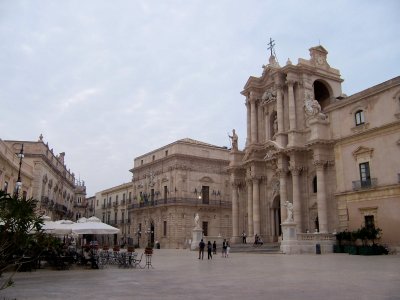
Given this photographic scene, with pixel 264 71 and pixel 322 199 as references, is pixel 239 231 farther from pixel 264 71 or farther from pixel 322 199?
pixel 264 71

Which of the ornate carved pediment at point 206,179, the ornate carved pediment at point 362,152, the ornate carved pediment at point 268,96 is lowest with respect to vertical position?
the ornate carved pediment at point 362,152

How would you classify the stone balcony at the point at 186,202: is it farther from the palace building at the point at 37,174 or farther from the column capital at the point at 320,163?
the column capital at the point at 320,163

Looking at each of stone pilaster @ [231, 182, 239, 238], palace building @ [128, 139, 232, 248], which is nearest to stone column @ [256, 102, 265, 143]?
stone pilaster @ [231, 182, 239, 238]

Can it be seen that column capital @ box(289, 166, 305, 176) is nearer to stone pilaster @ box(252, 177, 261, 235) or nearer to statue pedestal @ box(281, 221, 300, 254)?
stone pilaster @ box(252, 177, 261, 235)

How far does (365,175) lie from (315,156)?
160 inches

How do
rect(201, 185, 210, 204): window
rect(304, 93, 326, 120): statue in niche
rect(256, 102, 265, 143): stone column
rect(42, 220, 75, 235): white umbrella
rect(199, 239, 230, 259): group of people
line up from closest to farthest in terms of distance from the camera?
rect(42, 220, 75, 235): white umbrella, rect(199, 239, 230, 259): group of people, rect(304, 93, 326, 120): statue in niche, rect(256, 102, 265, 143): stone column, rect(201, 185, 210, 204): window

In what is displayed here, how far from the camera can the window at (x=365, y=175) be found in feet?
85.7

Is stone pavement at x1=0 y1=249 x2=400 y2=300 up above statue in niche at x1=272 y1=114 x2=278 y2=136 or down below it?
below

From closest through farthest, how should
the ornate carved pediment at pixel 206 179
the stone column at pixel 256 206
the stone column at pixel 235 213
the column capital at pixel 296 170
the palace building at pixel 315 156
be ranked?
1. the palace building at pixel 315 156
2. the column capital at pixel 296 170
3. the stone column at pixel 256 206
4. the stone column at pixel 235 213
5. the ornate carved pediment at pixel 206 179

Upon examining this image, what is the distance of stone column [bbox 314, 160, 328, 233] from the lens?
94.6 feet

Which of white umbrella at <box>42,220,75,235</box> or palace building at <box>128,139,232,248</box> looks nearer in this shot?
white umbrella at <box>42,220,75,235</box>

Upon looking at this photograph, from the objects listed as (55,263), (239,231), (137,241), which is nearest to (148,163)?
A: (137,241)

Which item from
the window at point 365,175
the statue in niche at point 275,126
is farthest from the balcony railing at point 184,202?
the window at point 365,175

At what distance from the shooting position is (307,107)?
3306 centimetres
